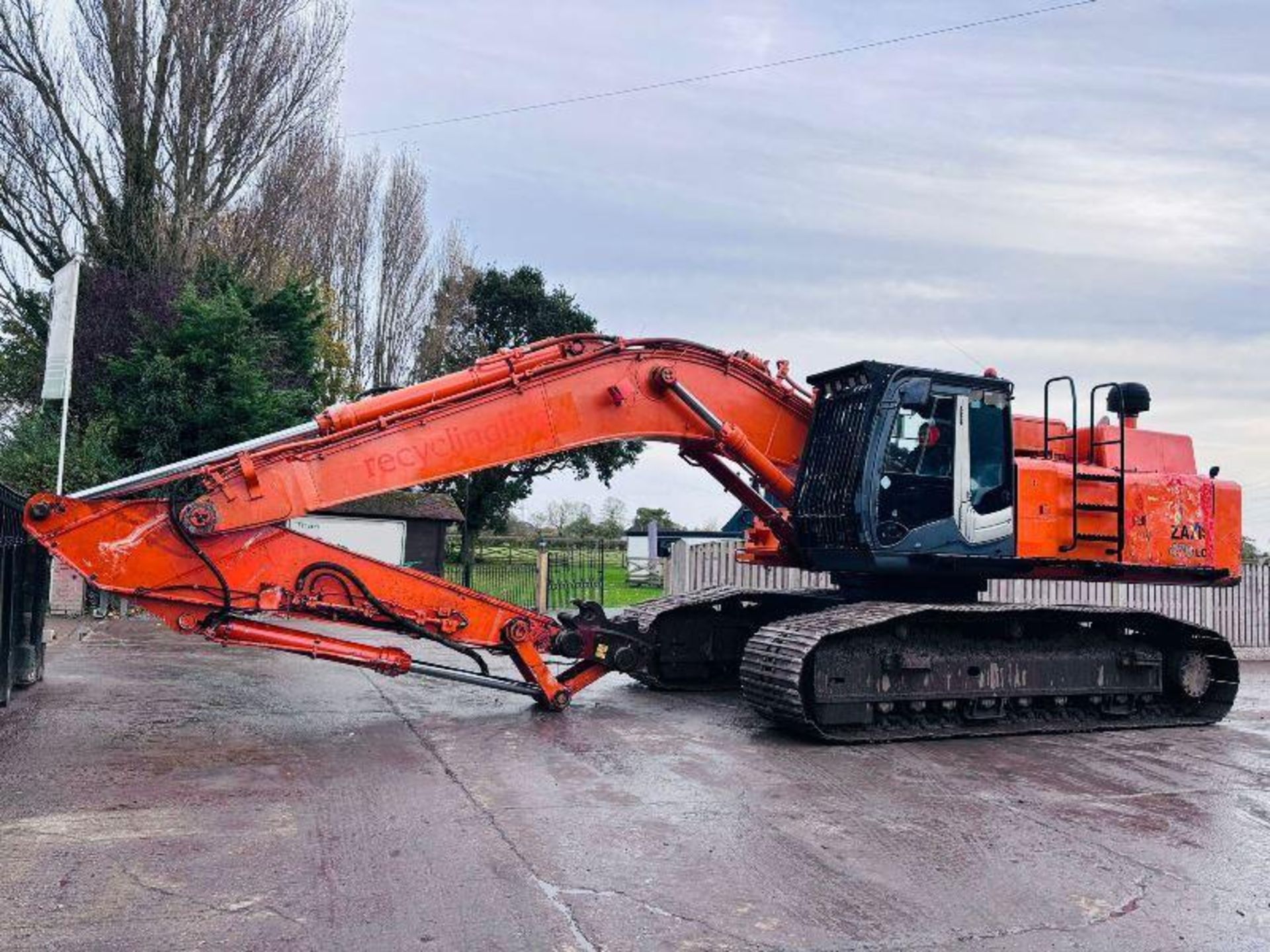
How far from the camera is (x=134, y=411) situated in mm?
20953

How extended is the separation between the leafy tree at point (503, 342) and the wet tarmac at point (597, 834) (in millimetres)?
26521

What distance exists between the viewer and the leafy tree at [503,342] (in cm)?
3619

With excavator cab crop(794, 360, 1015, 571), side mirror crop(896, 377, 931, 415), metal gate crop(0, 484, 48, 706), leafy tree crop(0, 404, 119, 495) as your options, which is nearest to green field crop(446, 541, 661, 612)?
leafy tree crop(0, 404, 119, 495)

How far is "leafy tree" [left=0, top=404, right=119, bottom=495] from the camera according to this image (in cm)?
1912

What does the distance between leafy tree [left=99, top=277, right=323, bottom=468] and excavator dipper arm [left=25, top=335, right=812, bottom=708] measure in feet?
45.9

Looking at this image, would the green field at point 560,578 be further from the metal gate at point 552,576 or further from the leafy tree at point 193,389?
the leafy tree at point 193,389

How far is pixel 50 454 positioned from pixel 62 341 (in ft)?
38.8

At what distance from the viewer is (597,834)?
5770 millimetres

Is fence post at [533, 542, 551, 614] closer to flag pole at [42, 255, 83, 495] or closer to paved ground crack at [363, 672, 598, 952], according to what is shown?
paved ground crack at [363, 672, 598, 952]

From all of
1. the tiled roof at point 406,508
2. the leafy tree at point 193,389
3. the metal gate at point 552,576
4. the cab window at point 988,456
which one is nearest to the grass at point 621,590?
the metal gate at point 552,576

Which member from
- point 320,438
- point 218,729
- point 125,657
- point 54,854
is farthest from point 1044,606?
point 125,657

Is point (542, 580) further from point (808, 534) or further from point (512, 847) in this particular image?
point (512, 847)

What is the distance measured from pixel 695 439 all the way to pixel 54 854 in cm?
559

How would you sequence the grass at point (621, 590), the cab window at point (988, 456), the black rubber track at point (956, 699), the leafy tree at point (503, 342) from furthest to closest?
the leafy tree at point (503, 342) < the grass at point (621, 590) < the cab window at point (988, 456) < the black rubber track at point (956, 699)
